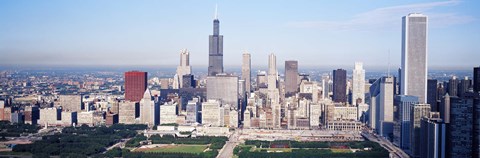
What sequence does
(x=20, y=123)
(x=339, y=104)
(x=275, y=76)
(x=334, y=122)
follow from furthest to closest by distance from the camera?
(x=275, y=76)
(x=339, y=104)
(x=334, y=122)
(x=20, y=123)

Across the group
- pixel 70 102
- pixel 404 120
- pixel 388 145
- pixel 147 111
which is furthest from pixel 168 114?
pixel 404 120

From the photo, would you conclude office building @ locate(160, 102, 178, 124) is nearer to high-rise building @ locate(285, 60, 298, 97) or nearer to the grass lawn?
the grass lawn

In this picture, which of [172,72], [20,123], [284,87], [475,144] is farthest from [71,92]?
[475,144]

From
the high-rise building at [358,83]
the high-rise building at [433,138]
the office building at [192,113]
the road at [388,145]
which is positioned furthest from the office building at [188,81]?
the high-rise building at [433,138]

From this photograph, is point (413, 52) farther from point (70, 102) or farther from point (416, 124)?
point (70, 102)

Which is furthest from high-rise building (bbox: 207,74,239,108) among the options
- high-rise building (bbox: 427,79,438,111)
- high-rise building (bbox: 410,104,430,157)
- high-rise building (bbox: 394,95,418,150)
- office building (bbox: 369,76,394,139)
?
high-rise building (bbox: 410,104,430,157)

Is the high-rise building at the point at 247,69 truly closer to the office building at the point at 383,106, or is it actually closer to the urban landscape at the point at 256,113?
the urban landscape at the point at 256,113

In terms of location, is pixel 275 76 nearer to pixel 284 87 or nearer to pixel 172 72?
pixel 284 87
